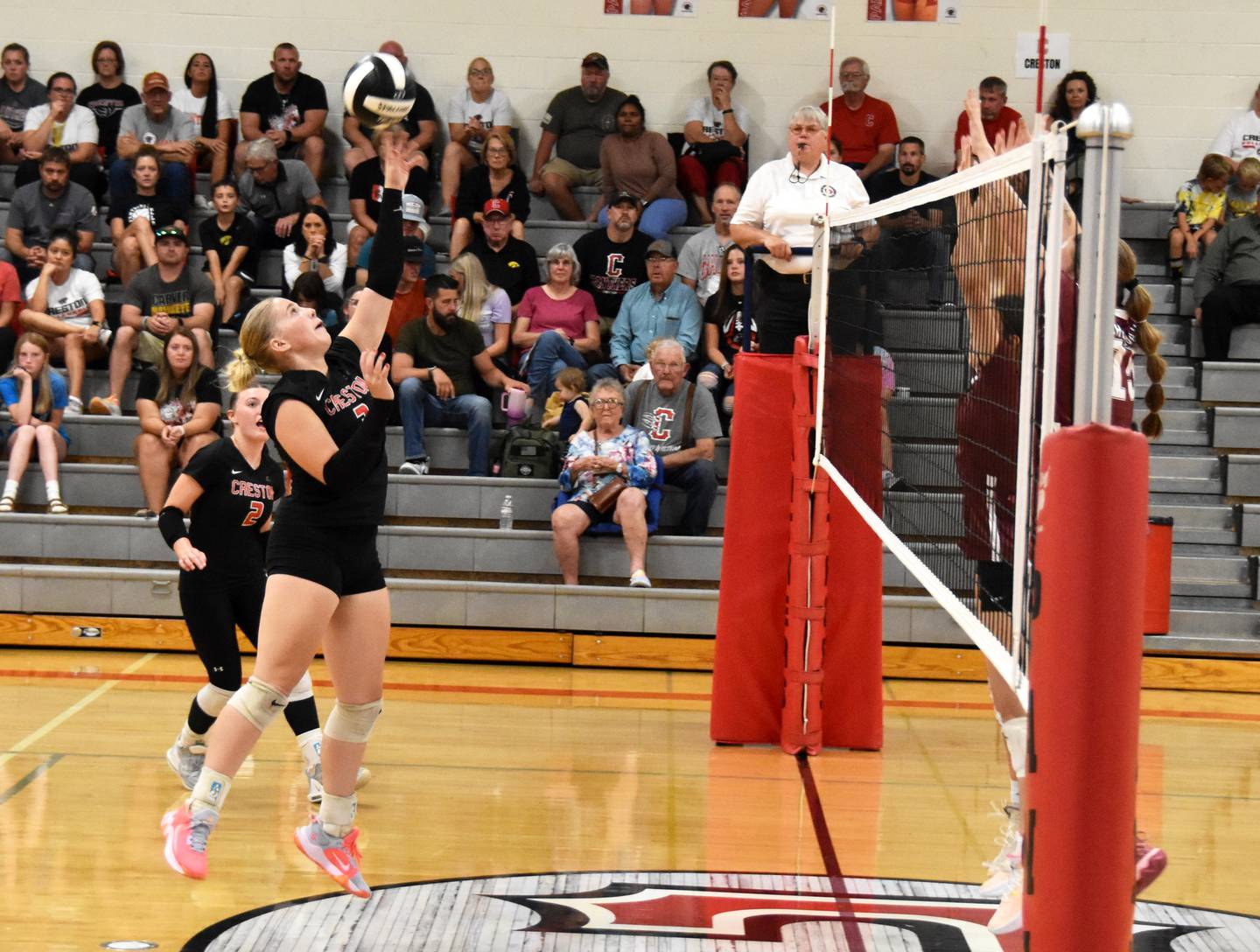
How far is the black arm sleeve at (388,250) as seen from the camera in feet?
15.0

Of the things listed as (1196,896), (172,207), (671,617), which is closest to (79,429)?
(172,207)

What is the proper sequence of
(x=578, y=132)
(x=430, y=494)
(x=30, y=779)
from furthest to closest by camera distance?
(x=578, y=132)
(x=430, y=494)
(x=30, y=779)

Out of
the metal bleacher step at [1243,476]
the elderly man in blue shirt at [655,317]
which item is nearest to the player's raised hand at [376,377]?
the elderly man in blue shirt at [655,317]

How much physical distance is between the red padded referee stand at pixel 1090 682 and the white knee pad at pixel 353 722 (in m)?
2.49

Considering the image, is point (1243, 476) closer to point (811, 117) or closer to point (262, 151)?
point (811, 117)

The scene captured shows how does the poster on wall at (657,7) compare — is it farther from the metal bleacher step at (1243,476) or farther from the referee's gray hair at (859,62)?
the metal bleacher step at (1243,476)

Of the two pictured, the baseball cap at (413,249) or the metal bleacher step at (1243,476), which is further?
the baseball cap at (413,249)

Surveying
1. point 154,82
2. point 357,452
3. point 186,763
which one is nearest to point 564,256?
point 154,82

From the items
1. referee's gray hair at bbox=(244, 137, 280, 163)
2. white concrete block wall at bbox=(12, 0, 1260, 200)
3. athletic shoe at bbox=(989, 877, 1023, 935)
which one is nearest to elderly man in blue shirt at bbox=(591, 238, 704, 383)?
white concrete block wall at bbox=(12, 0, 1260, 200)

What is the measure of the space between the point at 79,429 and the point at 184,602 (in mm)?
4759

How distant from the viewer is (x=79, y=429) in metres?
10.3

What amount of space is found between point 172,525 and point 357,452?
179cm

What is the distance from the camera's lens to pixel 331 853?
15.1 feet

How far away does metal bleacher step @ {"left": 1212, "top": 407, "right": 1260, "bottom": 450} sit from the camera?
1028 cm
